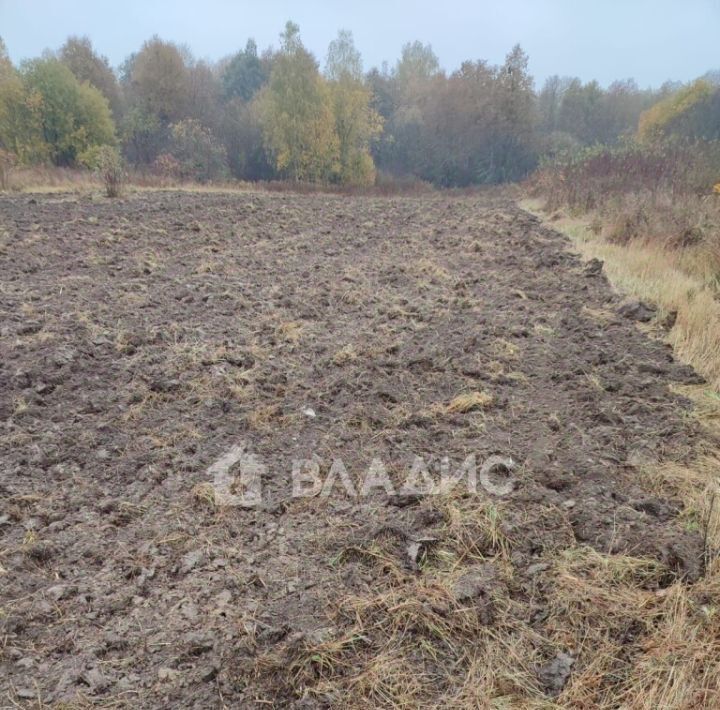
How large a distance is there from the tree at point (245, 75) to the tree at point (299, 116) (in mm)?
16821

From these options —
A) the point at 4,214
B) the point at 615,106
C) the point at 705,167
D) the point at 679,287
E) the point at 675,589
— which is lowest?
the point at 675,589

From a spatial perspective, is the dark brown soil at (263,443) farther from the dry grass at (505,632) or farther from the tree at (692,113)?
the tree at (692,113)

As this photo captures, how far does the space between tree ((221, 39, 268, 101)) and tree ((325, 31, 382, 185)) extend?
48.4 feet

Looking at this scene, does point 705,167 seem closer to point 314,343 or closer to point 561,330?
point 561,330

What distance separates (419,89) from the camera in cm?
3550

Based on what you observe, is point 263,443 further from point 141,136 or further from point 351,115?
point 141,136

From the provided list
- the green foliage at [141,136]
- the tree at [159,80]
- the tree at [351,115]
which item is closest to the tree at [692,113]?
the tree at [351,115]

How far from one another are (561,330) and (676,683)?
10.5 feet

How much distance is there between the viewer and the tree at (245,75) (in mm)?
40531

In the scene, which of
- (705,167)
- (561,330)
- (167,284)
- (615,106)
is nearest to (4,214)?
(167,284)

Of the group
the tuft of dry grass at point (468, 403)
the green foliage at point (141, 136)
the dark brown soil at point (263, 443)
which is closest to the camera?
the dark brown soil at point (263, 443)

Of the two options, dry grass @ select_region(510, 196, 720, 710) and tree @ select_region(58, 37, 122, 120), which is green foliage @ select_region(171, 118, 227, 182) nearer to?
tree @ select_region(58, 37, 122, 120)

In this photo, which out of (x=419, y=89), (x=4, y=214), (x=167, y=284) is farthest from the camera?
(x=419, y=89)

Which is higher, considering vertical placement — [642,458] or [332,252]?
[332,252]
